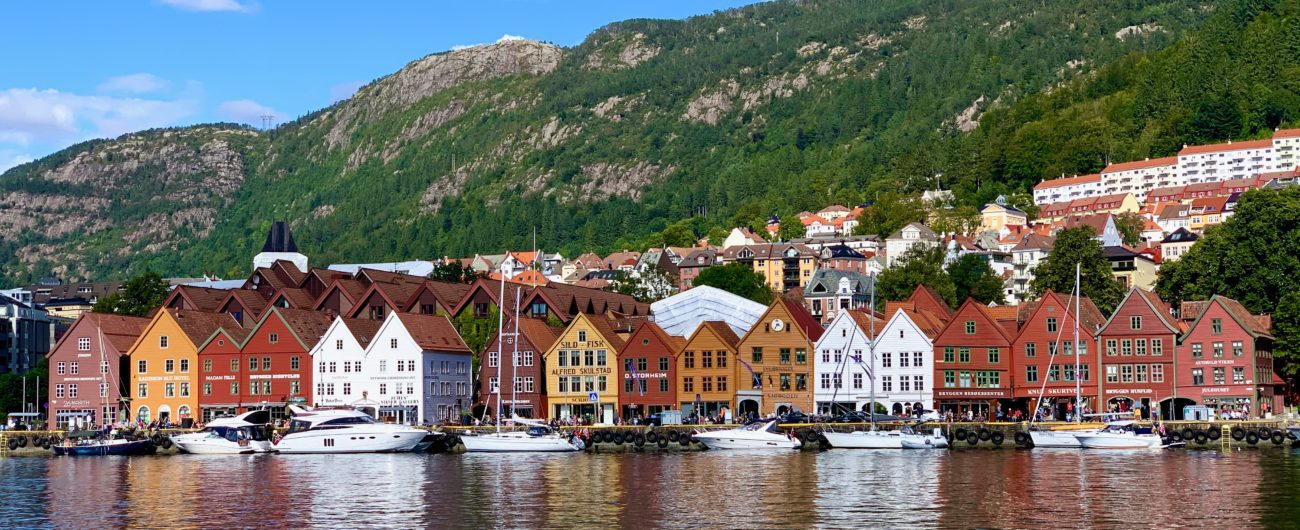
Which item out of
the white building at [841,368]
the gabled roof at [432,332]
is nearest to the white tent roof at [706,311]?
the white building at [841,368]

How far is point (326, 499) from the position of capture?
67.2m

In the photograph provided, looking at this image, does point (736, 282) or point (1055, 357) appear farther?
point (736, 282)

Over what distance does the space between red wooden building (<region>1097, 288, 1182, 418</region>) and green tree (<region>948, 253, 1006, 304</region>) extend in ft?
154

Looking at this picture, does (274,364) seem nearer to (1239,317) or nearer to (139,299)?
(139,299)

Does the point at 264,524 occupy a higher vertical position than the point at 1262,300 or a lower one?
lower

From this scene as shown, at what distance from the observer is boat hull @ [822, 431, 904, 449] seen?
99125 mm

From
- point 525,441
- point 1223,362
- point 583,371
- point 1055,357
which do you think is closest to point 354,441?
point 525,441

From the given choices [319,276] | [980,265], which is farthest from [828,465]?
[980,265]

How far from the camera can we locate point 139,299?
161 meters

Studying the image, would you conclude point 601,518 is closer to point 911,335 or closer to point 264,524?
point 264,524

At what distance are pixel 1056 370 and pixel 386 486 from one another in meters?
60.4

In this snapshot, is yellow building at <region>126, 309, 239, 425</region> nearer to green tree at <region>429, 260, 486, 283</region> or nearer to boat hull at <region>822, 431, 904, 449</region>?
green tree at <region>429, 260, 486, 283</region>

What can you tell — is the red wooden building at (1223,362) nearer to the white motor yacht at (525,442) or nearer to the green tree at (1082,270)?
the green tree at (1082,270)

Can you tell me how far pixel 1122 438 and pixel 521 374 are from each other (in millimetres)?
47302
